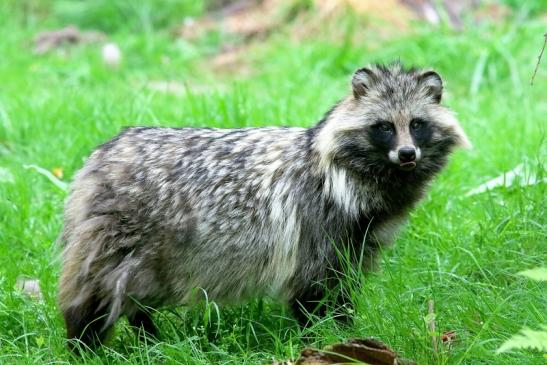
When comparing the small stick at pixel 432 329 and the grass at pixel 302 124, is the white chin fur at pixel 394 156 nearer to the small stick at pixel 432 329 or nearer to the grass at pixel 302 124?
the grass at pixel 302 124

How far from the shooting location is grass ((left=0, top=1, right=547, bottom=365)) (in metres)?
4.42

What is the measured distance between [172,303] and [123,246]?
1.46 ft

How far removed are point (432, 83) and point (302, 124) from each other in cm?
249

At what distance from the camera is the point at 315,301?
4.68 m

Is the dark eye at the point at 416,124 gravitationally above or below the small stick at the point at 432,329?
above

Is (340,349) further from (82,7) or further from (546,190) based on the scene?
(82,7)

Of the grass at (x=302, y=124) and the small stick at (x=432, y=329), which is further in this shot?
the grass at (x=302, y=124)

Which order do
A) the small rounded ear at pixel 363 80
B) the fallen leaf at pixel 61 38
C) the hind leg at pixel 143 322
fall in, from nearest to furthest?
the small rounded ear at pixel 363 80 → the hind leg at pixel 143 322 → the fallen leaf at pixel 61 38

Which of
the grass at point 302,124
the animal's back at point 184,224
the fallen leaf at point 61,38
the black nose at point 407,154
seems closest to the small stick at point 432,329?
the grass at point 302,124

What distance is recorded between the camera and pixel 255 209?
481cm

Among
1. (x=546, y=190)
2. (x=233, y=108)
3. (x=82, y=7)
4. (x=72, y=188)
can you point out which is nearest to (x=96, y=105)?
(x=233, y=108)

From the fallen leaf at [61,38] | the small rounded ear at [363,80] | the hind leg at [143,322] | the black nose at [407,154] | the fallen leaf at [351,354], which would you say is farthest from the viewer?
the fallen leaf at [61,38]

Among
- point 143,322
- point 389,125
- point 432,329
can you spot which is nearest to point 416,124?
point 389,125

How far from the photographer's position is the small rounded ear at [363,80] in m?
4.80
